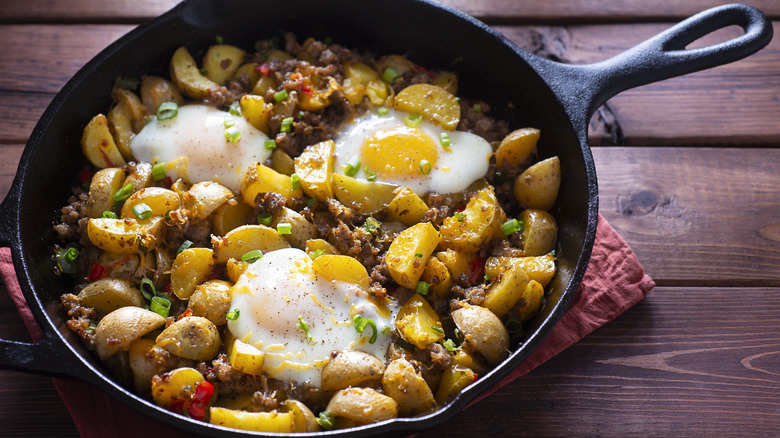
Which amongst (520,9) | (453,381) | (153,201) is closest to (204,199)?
(153,201)

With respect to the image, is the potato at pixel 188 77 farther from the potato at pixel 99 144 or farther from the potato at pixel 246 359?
the potato at pixel 246 359

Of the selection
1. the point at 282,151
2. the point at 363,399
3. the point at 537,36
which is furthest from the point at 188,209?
the point at 537,36

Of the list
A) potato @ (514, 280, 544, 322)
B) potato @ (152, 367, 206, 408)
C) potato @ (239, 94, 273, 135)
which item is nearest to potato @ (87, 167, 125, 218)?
potato @ (239, 94, 273, 135)

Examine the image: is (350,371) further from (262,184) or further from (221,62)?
(221,62)

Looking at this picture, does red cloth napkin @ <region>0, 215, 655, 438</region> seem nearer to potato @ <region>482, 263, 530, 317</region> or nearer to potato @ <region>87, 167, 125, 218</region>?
potato @ <region>482, 263, 530, 317</region>

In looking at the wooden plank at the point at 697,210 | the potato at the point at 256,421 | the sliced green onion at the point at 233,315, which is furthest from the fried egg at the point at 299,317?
the wooden plank at the point at 697,210

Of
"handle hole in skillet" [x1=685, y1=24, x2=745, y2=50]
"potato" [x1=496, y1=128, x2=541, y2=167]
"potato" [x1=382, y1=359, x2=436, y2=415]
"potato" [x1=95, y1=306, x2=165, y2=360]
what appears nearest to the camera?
"potato" [x1=382, y1=359, x2=436, y2=415]

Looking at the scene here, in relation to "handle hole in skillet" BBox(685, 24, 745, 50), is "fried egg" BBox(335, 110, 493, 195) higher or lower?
lower
